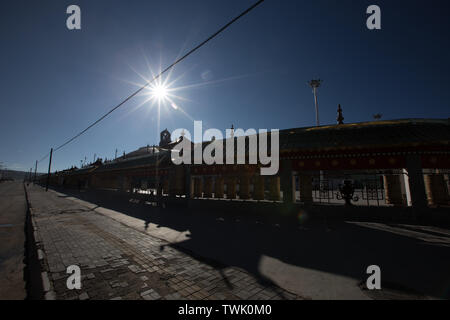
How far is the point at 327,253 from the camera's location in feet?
17.3

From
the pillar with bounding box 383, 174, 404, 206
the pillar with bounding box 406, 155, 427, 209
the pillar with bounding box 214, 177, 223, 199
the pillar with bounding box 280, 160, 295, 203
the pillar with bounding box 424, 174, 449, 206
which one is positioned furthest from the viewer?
the pillar with bounding box 214, 177, 223, 199

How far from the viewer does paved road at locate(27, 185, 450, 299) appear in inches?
141

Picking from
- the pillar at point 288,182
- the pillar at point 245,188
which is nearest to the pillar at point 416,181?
the pillar at point 288,182

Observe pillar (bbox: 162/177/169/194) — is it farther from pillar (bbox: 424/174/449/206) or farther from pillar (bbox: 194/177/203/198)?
pillar (bbox: 424/174/449/206)

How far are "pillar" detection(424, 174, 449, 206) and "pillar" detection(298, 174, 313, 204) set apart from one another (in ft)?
18.3

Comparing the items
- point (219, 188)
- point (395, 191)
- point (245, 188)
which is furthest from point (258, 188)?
point (395, 191)

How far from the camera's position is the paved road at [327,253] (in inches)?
141

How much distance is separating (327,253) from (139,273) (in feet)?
16.5

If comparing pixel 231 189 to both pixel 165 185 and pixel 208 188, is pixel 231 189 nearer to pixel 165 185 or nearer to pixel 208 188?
pixel 208 188

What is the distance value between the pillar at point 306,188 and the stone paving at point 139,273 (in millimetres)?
7591

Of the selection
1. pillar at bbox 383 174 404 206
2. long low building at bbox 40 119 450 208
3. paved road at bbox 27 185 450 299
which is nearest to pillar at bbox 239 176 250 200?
long low building at bbox 40 119 450 208
